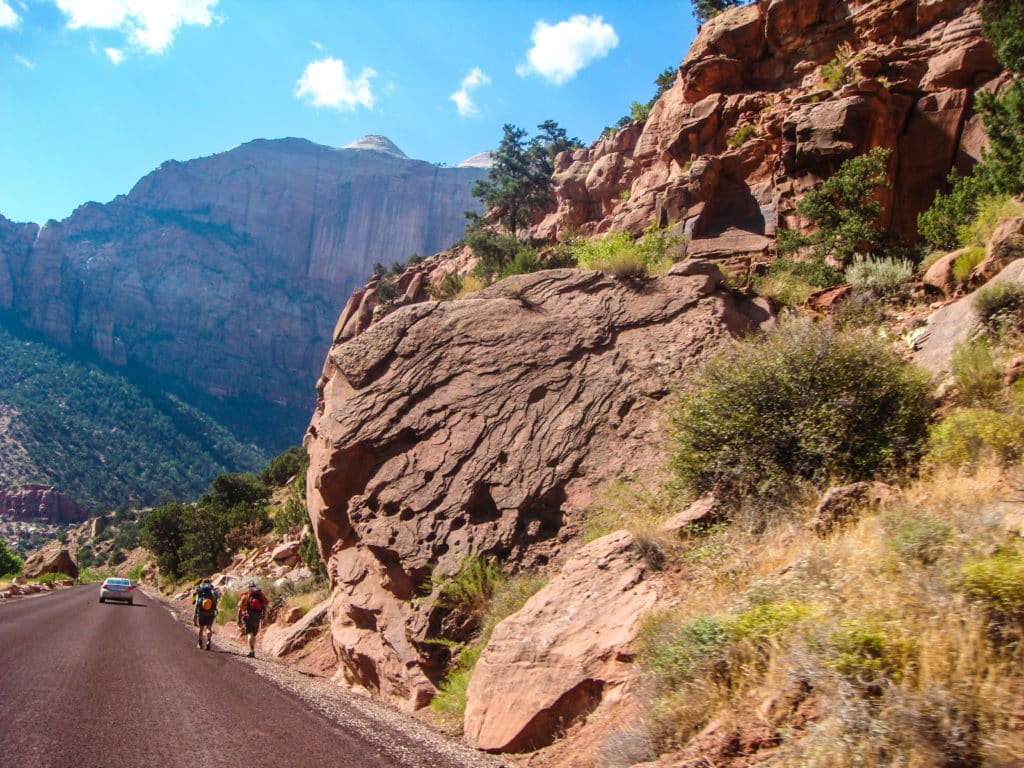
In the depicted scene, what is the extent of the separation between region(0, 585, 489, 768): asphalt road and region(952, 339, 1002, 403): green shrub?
22.3 feet

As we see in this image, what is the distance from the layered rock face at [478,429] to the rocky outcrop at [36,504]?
89932mm

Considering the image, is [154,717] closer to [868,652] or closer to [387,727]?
[387,727]

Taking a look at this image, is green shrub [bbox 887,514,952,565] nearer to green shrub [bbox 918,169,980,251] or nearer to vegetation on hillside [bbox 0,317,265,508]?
green shrub [bbox 918,169,980,251]

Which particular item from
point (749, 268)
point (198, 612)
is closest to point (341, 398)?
point (198, 612)

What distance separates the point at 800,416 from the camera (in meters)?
7.68

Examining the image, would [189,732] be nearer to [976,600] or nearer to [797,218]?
[976,600]

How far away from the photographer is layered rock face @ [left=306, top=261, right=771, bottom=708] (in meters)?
10.1

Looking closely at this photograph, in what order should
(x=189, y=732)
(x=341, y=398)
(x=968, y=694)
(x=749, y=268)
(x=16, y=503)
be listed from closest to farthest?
1. (x=968, y=694)
2. (x=189, y=732)
3. (x=341, y=398)
4. (x=749, y=268)
5. (x=16, y=503)

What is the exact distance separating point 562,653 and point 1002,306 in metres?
7.24

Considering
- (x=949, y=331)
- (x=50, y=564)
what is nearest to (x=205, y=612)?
(x=949, y=331)

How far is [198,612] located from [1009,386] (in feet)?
51.3

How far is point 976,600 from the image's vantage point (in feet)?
13.1

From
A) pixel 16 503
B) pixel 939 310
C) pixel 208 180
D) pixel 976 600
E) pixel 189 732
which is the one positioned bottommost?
pixel 16 503

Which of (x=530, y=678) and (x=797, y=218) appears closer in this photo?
(x=530, y=678)
